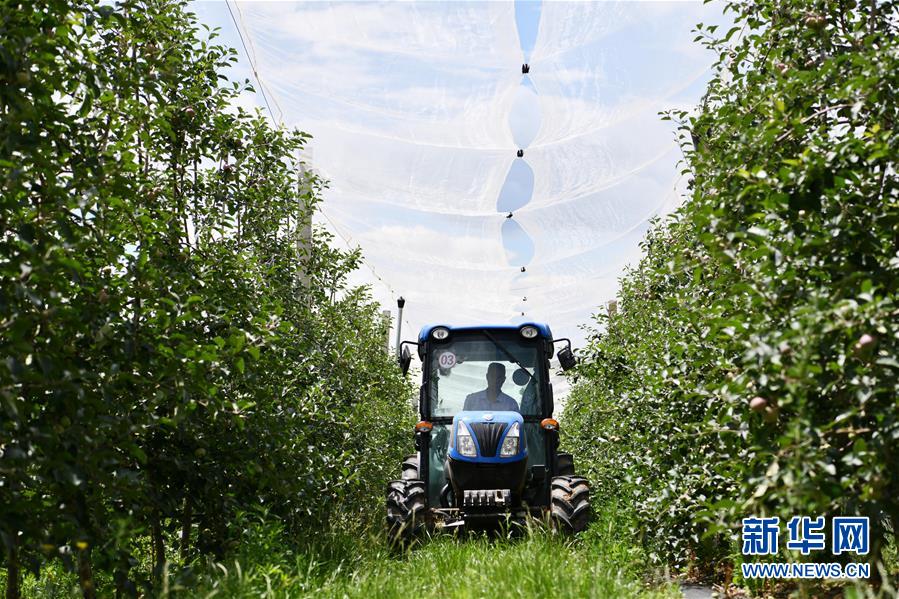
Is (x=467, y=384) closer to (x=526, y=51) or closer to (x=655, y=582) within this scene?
(x=655, y=582)

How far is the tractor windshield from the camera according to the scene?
7.80m

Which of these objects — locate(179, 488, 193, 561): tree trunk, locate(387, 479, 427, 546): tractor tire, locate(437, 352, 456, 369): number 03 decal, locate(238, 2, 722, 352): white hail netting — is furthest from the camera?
locate(238, 2, 722, 352): white hail netting

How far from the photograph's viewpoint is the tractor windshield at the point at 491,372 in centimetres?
780

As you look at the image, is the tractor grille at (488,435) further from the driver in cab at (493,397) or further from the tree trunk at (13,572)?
the tree trunk at (13,572)

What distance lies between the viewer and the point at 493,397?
25.6 feet

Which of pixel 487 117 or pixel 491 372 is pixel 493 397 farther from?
pixel 487 117

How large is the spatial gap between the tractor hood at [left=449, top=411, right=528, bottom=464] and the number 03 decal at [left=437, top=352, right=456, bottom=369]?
2.29 feet

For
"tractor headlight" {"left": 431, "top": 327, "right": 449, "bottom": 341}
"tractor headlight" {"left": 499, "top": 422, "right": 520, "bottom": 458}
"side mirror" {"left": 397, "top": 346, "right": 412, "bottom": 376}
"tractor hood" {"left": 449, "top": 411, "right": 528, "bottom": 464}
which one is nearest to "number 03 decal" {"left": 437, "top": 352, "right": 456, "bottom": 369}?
"tractor headlight" {"left": 431, "top": 327, "right": 449, "bottom": 341}

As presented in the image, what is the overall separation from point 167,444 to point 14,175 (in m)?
2.28

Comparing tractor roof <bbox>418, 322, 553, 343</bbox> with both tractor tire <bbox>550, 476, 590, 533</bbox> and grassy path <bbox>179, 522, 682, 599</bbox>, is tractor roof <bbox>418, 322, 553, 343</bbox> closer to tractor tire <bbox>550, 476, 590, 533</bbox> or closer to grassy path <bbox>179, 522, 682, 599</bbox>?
tractor tire <bbox>550, 476, 590, 533</bbox>

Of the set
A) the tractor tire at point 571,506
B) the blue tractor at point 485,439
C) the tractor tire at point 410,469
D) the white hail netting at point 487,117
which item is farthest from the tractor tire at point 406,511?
the white hail netting at point 487,117

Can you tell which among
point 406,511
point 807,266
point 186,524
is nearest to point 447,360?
point 406,511

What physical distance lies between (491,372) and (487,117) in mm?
4586

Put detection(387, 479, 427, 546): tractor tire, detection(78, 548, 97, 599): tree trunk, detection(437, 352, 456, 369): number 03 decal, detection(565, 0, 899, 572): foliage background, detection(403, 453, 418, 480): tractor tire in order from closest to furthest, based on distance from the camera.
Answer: detection(565, 0, 899, 572): foliage background < detection(78, 548, 97, 599): tree trunk < detection(387, 479, 427, 546): tractor tire < detection(437, 352, 456, 369): number 03 decal < detection(403, 453, 418, 480): tractor tire
